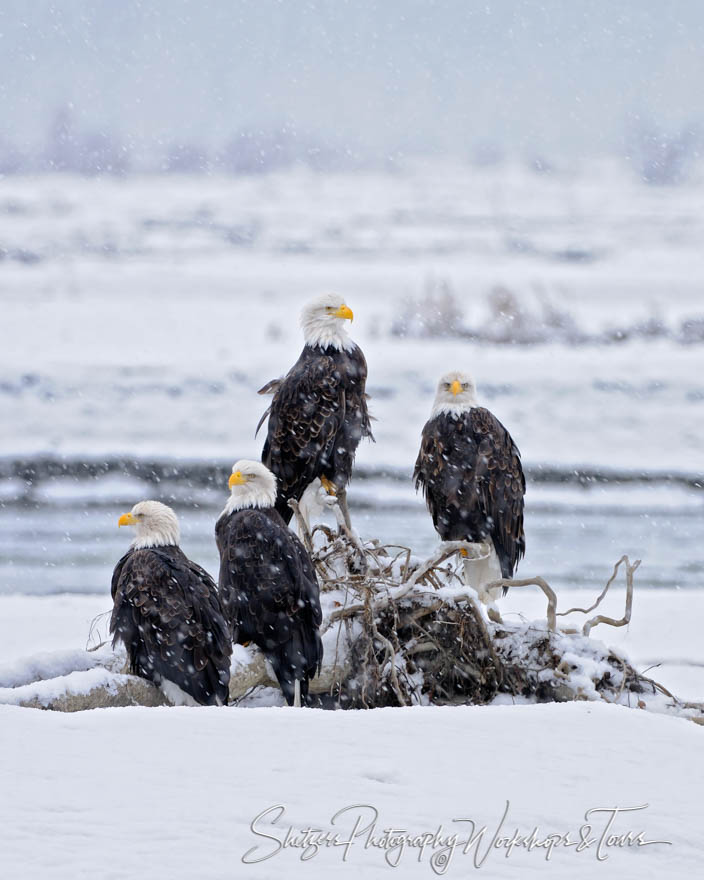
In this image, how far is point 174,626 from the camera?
3963 millimetres

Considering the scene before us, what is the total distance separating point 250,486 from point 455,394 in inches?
48.9

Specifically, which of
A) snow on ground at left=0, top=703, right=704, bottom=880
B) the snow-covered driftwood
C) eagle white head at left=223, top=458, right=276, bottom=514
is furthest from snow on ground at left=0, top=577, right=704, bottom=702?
snow on ground at left=0, top=703, right=704, bottom=880

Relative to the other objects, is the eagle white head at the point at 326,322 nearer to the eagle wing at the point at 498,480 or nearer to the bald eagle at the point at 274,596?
the eagle wing at the point at 498,480

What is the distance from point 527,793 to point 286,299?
1981cm

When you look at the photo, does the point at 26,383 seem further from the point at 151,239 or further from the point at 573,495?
the point at 151,239

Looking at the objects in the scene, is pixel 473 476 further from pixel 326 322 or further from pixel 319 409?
pixel 326 322

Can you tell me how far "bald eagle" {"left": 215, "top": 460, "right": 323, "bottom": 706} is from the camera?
4148 millimetres

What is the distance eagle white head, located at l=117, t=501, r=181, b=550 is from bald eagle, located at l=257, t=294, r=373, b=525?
103cm

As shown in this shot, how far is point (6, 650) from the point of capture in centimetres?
618

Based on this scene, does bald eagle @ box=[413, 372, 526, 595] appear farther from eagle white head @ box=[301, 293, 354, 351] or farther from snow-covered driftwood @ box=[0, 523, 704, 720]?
snow-covered driftwood @ box=[0, 523, 704, 720]

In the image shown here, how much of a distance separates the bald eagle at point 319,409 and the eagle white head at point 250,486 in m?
0.77

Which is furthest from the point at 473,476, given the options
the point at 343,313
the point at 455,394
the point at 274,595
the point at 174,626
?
the point at 174,626

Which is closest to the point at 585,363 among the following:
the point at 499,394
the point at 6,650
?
the point at 499,394

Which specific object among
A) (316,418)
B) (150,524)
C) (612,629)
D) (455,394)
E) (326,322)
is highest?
(326,322)
